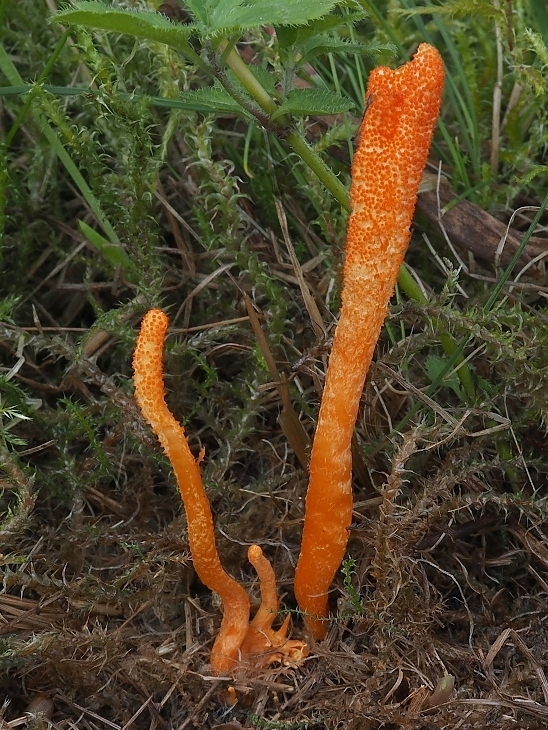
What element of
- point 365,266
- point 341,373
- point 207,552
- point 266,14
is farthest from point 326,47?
point 207,552

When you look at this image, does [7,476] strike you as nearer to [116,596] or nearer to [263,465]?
[116,596]

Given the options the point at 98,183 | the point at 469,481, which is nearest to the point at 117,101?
the point at 98,183

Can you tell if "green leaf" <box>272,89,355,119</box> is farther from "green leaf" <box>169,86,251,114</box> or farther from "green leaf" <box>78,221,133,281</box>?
"green leaf" <box>78,221,133,281</box>

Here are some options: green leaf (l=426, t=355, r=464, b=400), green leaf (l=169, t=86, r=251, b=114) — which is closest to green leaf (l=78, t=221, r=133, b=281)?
green leaf (l=169, t=86, r=251, b=114)

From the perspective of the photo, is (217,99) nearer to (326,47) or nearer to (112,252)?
(326,47)

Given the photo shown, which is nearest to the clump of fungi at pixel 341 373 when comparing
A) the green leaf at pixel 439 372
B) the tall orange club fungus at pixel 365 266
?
the tall orange club fungus at pixel 365 266
